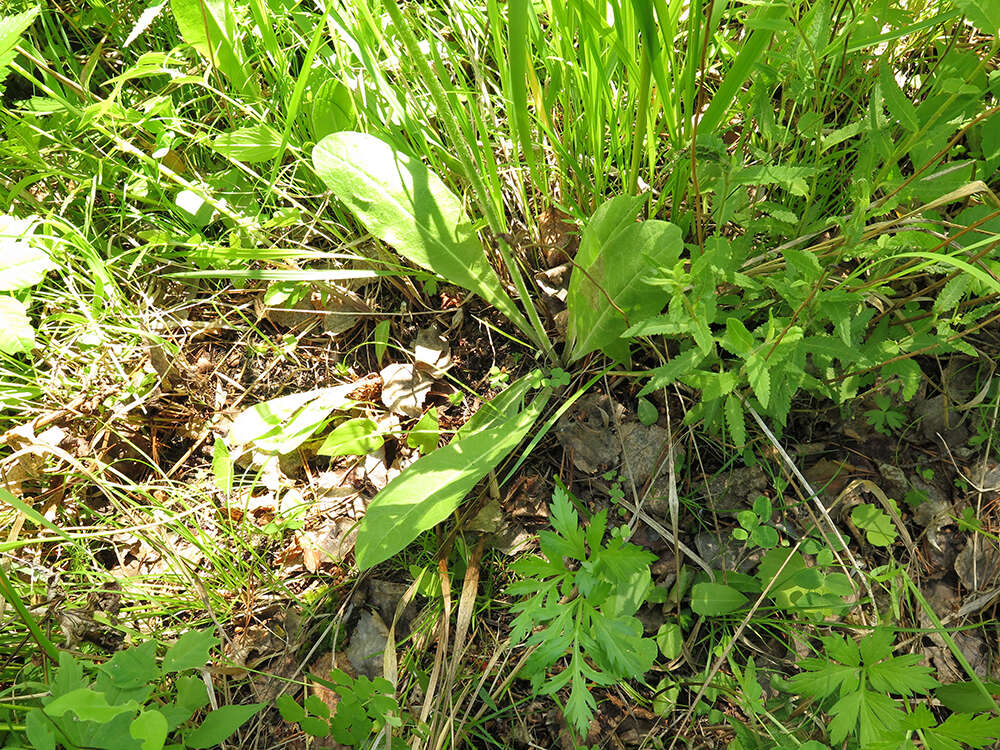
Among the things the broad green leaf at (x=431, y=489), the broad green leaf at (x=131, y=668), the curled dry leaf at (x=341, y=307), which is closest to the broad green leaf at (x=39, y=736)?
the broad green leaf at (x=131, y=668)

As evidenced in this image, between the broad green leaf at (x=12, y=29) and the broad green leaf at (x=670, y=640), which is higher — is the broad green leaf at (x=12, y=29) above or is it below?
above

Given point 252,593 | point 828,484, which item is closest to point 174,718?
point 252,593

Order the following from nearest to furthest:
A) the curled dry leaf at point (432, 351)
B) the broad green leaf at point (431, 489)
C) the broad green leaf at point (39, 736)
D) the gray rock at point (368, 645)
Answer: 1. the broad green leaf at point (39, 736)
2. the broad green leaf at point (431, 489)
3. the gray rock at point (368, 645)
4. the curled dry leaf at point (432, 351)

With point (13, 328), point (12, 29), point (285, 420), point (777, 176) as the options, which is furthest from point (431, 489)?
point (12, 29)

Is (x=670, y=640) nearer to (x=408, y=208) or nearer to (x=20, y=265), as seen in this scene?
(x=408, y=208)

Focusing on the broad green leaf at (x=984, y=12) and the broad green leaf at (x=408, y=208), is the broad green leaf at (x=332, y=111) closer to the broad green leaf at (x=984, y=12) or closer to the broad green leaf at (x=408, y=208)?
the broad green leaf at (x=408, y=208)

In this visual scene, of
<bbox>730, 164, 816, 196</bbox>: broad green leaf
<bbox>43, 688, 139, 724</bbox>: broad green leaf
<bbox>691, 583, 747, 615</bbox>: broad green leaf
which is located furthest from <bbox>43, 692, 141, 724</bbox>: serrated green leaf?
<bbox>730, 164, 816, 196</bbox>: broad green leaf
